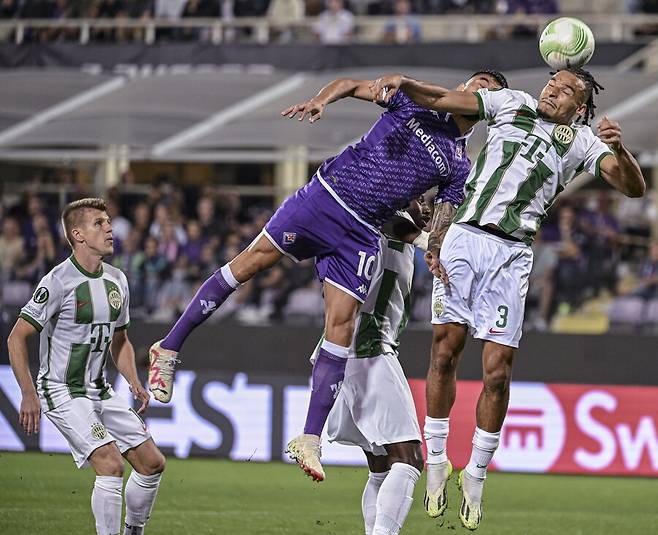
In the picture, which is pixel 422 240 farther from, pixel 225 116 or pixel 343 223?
pixel 225 116

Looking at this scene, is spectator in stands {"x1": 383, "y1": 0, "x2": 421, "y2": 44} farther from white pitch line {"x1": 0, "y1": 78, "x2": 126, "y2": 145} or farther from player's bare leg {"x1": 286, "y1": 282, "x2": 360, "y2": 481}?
player's bare leg {"x1": 286, "y1": 282, "x2": 360, "y2": 481}

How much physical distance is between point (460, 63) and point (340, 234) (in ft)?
34.2

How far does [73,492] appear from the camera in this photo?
36.7 feet

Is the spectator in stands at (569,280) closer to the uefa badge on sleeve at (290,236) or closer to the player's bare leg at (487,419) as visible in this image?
the player's bare leg at (487,419)

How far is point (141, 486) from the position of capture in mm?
7816

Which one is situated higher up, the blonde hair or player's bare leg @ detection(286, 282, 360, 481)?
the blonde hair

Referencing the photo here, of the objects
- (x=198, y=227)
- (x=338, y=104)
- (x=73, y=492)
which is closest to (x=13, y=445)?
(x=73, y=492)

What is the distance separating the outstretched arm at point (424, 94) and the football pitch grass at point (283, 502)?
140 inches

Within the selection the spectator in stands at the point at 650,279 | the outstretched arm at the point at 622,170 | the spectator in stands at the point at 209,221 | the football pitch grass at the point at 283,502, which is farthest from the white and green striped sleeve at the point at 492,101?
the spectator in stands at the point at 209,221

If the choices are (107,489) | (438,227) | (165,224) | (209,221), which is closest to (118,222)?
(165,224)

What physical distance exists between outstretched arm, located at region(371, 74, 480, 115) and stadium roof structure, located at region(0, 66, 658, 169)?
7.94m

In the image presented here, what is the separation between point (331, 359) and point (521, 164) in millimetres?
1652

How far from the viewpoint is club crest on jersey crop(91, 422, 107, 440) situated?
7715mm

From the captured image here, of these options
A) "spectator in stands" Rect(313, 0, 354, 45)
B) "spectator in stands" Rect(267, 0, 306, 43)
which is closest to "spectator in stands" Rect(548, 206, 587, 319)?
"spectator in stands" Rect(313, 0, 354, 45)
